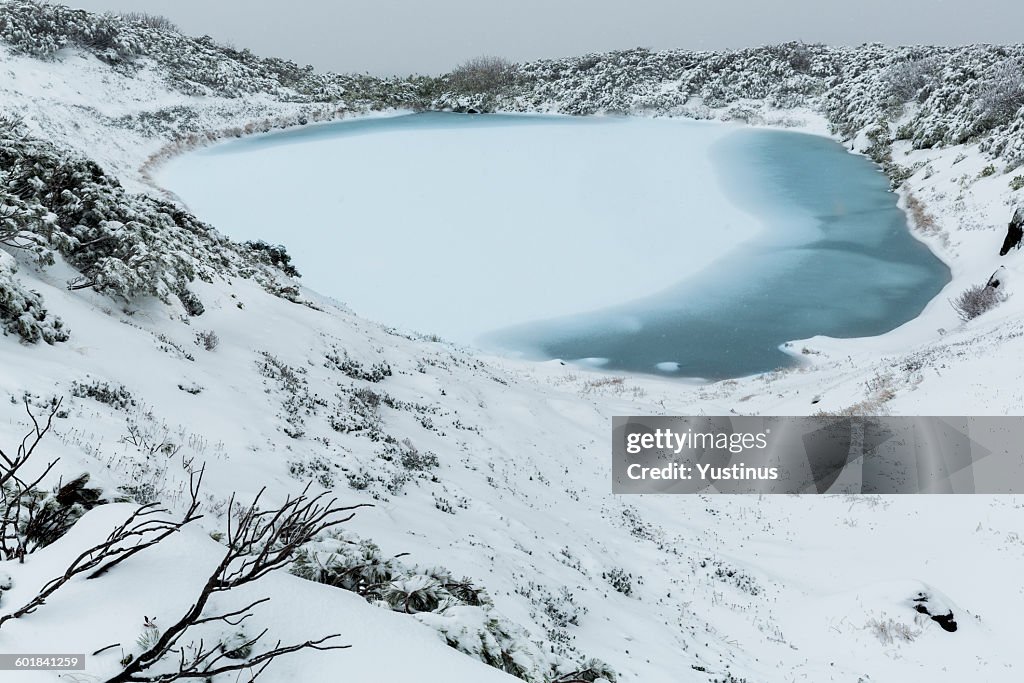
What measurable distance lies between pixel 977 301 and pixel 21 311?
25398 mm

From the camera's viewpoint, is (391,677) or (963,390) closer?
(391,677)

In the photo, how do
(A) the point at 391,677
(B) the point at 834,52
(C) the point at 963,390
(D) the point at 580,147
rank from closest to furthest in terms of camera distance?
(A) the point at 391,677
(C) the point at 963,390
(D) the point at 580,147
(B) the point at 834,52

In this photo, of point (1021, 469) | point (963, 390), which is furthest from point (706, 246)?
point (1021, 469)

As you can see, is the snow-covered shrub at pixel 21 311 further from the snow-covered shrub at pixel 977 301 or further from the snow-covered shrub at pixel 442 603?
the snow-covered shrub at pixel 977 301

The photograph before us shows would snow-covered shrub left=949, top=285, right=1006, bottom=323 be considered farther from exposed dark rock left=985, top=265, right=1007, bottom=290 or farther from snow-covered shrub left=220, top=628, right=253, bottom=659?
snow-covered shrub left=220, top=628, right=253, bottom=659

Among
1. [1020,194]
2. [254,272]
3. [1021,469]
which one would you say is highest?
[1020,194]

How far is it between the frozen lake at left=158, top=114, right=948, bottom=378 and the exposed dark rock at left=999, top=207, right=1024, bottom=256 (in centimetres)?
254

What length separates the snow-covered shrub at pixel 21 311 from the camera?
28.4 ft

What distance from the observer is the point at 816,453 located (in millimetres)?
15227

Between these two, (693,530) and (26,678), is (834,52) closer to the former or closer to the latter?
(693,530)

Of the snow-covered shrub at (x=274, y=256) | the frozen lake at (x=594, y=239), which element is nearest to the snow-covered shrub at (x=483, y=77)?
the frozen lake at (x=594, y=239)

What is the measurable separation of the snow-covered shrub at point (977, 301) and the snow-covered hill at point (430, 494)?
1.76ft

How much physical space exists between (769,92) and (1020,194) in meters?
45.5

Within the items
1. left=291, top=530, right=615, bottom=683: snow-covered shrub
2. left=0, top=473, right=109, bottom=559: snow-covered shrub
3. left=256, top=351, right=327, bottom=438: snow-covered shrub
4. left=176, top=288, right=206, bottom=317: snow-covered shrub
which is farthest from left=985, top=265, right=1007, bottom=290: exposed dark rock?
left=0, top=473, right=109, bottom=559: snow-covered shrub
